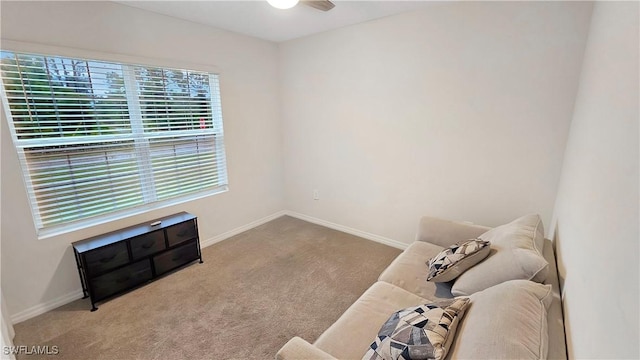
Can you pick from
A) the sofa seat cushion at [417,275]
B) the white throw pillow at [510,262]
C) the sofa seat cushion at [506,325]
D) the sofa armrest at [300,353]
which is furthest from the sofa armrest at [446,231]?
the sofa armrest at [300,353]

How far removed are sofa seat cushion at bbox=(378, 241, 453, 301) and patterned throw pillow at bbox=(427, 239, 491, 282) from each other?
77 mm

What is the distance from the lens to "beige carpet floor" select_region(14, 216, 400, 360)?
1.88 m

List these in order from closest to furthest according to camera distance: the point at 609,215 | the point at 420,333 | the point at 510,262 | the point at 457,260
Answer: the point at 609,215 < the point at 420,333 < the point at 510,262 < the point at 457,260

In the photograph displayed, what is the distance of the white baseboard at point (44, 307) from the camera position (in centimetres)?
211

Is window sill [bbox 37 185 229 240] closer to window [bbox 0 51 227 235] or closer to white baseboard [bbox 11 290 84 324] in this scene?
window [bbox 0 51 227 235]

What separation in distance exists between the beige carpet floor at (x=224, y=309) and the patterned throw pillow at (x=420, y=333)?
1025 millimetres

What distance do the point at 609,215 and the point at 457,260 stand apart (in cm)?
90

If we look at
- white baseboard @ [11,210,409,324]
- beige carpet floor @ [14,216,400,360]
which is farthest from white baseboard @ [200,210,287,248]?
beige carpet floor @ [14,216,400,360]

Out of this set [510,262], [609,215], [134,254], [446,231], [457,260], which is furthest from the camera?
[134,254]

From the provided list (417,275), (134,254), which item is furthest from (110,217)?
(417,275)

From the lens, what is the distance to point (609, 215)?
2.71 ft

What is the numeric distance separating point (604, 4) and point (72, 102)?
141 inches

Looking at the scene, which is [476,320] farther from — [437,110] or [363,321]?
[437,110]

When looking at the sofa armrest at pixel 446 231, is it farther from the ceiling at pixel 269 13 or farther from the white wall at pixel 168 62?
the white wall at pixel 168 62
